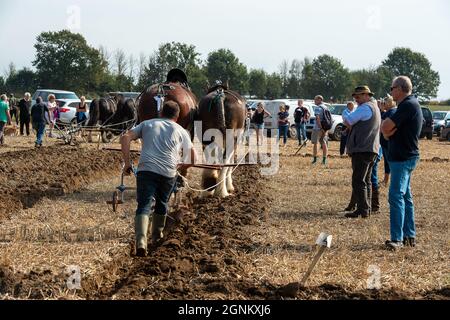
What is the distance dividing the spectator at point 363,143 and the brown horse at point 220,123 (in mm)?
2137

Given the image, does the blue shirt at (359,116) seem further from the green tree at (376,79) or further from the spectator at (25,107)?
the green tree at (376,79)

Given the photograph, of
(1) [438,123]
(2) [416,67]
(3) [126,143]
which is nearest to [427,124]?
(1) [438,123]

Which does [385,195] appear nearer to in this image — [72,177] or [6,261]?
[72,177]

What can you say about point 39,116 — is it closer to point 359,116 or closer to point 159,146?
point 359,116

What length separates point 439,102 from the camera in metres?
88.9

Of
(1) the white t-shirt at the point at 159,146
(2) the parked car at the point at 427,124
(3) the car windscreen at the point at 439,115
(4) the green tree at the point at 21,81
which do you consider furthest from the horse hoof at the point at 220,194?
(4) the green tree at the point at 21,81

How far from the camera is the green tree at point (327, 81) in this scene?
2901 inches

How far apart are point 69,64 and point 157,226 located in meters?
51.6

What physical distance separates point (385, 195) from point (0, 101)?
48.4 feet

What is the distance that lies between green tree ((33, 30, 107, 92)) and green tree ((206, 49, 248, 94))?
1410 cm

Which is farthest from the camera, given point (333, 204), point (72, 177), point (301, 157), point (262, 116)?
point (262, 116)

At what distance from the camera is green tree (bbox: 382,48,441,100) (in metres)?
90.1

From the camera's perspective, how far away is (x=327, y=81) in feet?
249
